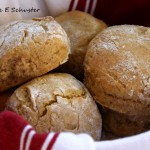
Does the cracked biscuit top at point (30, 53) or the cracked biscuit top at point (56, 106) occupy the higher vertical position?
the cracked biscuit top at point (30, 53)

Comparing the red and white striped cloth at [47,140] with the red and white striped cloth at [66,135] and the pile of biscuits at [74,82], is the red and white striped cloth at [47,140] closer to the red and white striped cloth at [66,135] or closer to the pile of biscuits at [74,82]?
the red and white striped cloth at [66,135]

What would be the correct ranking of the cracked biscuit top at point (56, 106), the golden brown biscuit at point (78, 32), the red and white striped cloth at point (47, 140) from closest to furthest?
the red and white striped cloth at point (47, 140) → the cracked biscuit top at point (56, 106) → the golden brown biscuit at point (78, 32)

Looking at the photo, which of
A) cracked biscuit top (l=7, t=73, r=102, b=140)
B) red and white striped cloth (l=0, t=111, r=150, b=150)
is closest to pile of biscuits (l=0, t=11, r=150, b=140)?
cracked biscuit top (l=7, t=73, r=102, b=140)

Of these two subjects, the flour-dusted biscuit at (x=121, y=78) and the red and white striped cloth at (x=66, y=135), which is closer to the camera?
the red and white striped cloth at (x=66, y=135)

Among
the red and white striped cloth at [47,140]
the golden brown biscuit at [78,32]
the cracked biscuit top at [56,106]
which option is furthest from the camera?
the golden brown biscuit at [78,32]

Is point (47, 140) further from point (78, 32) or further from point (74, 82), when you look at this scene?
point (78, 32)

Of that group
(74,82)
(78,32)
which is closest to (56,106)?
(74,82)

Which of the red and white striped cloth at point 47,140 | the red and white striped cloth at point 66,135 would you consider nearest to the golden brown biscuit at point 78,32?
the red and white striped cloth at point 66,135
